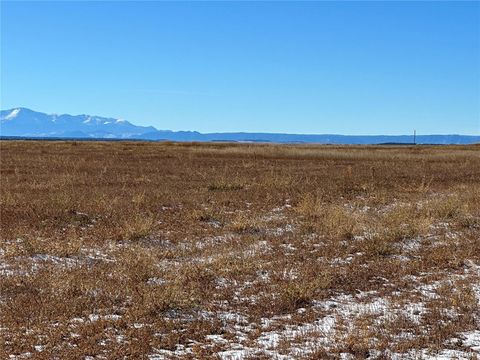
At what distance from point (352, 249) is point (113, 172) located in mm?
16310

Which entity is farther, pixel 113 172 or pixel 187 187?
pixel 113 172

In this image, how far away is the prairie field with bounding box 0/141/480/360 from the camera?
5.57m

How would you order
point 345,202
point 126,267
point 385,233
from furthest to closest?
point 345,202 < point 385,233 < point 126,267

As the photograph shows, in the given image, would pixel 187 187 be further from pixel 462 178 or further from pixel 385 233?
pixel 462 178

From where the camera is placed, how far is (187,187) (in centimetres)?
1902

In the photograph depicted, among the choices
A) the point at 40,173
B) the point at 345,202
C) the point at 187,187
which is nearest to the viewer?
the point at 345,202

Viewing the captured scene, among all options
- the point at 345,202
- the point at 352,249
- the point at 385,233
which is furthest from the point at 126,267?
the point at 345,202

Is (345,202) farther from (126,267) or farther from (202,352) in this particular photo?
(202,352)

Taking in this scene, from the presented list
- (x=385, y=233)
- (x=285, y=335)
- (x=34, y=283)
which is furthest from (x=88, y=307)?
(x=385, y=233)

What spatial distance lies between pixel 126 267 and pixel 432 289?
5082 millimetres

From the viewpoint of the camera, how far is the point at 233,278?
817 centimetres

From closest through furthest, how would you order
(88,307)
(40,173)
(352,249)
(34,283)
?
(88,307)
(34,283)
(352,249)
(40,173)

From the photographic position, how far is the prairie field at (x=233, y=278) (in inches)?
219

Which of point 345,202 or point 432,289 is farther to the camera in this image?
point 345,202
